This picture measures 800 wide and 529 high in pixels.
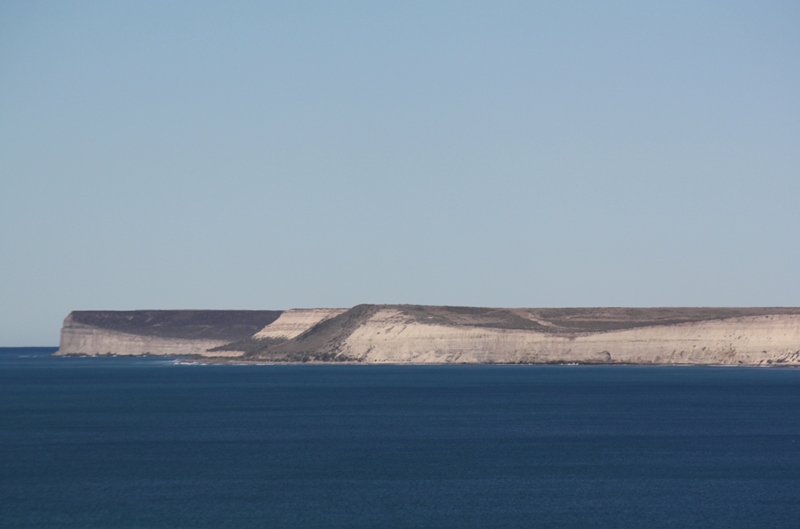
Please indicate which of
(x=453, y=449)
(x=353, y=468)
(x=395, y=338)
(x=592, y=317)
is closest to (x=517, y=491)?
(x=353, y=468)

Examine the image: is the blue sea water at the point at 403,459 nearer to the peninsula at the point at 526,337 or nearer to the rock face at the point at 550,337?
the rock face at the point at 550,337

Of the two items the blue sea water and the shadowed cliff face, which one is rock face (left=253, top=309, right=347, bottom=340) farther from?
the blue sea water

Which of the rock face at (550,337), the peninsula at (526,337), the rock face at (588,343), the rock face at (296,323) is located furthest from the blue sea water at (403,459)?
the rock face at (296,323)

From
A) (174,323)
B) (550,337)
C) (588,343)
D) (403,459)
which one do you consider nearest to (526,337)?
(550,337)

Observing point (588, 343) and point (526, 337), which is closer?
point (588, 343)

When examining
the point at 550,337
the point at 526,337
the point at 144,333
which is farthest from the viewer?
the point at 144,333

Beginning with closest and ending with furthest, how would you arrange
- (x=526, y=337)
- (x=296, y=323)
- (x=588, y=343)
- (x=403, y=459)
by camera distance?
(x=403, y=459) < (x=588, y=343) < (x=526, y=337) < (x=296, y=323)

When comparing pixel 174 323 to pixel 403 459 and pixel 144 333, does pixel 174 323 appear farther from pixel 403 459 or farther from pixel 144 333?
pixel 403 459
